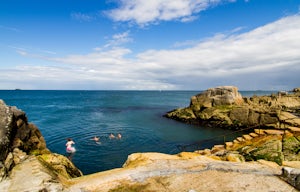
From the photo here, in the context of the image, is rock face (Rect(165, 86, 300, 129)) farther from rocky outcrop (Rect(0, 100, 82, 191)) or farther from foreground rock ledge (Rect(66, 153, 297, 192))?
rocky outcrop (Rect(0, 100, 82, 191))

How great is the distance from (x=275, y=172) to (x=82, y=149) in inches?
937

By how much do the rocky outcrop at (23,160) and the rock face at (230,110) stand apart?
3261 cm

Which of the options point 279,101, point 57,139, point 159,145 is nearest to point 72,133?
point 57,139

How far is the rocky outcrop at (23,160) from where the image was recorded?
8.50m

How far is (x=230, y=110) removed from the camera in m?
44.7

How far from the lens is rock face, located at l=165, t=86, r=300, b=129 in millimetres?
40219

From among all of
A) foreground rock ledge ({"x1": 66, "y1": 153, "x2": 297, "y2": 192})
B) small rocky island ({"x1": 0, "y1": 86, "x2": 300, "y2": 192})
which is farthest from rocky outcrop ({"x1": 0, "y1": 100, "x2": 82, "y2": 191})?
foreground rock ledge ({"x1": 66, "y1": 153, "x2": 297, "y2": 192})

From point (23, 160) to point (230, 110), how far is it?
134 ft

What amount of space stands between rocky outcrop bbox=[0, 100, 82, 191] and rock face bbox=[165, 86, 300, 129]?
32605mm

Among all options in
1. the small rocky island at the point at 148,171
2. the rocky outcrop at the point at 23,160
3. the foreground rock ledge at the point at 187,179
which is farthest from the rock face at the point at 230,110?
the rocky outcrop at the point at 23,160

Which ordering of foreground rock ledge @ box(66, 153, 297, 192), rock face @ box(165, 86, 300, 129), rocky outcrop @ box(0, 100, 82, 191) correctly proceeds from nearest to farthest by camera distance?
foreground rock ledge @ box(66, 153, 297, 192) → rocky outcrop @ box(0, 100, 82, 191) → rock face @ box(165, 86, 300, 129)

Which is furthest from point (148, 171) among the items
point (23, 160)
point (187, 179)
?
point (23, 160)

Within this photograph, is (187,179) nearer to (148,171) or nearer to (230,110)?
(148,171)

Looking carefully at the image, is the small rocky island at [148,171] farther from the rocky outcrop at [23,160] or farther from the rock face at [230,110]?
the rock face at [230,110]
